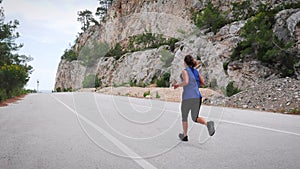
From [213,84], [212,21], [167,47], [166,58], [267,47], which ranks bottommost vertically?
[213,84]

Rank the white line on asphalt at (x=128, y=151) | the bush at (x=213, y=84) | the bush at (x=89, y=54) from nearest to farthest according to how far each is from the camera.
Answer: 1. the white line on asphalt at (x=128, y=151)
2. the bush at (x=89, y=54)
3. the bush at (x=213, y=84)

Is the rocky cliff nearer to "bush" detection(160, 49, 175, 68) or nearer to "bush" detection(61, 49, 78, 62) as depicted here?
"bush" detection(160, 49, 175, 68)

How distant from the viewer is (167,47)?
44.9 meters

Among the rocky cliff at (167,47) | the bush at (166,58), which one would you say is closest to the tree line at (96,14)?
the rocky cliff at (167,47)

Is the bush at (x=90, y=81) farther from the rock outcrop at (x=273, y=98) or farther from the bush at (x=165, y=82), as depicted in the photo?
the bush at (x=165, y=82)

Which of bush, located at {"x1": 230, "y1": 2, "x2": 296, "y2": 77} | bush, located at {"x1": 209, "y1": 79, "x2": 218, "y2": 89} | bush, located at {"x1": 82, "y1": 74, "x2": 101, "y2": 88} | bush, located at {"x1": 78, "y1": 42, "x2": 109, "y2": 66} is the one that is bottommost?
bush, located at {"x1": 82, "y1": 74, "x2": 101, "y2": 88}

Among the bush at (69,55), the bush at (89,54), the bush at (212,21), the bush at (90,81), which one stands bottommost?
the bush at (90,81)

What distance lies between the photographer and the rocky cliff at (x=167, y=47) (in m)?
26.1


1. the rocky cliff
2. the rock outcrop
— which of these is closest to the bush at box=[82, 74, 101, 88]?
the rocky cliff

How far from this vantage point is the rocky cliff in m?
26.1

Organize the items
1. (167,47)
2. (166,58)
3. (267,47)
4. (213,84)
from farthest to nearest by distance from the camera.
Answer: (167,47)
(166,58)
(213,84)
(267,47)

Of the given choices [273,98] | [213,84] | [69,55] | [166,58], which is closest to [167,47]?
[166,58]

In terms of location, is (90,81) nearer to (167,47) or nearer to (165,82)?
(165,82)

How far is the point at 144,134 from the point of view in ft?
22.5
